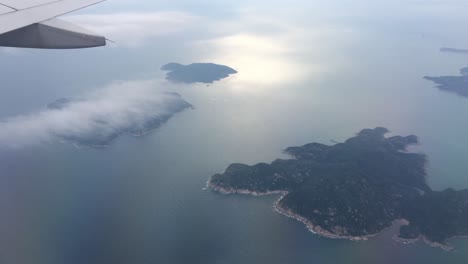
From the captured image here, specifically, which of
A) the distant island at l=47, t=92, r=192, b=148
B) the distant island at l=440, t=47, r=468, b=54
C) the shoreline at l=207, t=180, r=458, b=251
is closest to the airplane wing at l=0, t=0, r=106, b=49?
the shoreline at l=207, t=180, r=458, b=251

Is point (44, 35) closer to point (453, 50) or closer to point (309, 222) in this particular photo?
point (309, 222)

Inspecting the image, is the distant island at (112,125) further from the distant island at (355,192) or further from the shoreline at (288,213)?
the shoreline at (288,213)

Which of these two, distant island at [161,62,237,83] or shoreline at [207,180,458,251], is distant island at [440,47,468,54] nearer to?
distant island at [161,62,237,83]

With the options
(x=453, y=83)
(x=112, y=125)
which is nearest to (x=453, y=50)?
(x=453, y=83)

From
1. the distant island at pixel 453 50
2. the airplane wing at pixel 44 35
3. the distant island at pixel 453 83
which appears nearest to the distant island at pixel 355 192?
the airplane wing at pixel 44 35

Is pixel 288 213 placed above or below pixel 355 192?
below

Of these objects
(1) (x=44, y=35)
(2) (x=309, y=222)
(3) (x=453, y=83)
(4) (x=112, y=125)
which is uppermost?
(1) (x=44, y=35)

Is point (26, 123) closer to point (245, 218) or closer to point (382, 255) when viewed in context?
point (245, 218)
